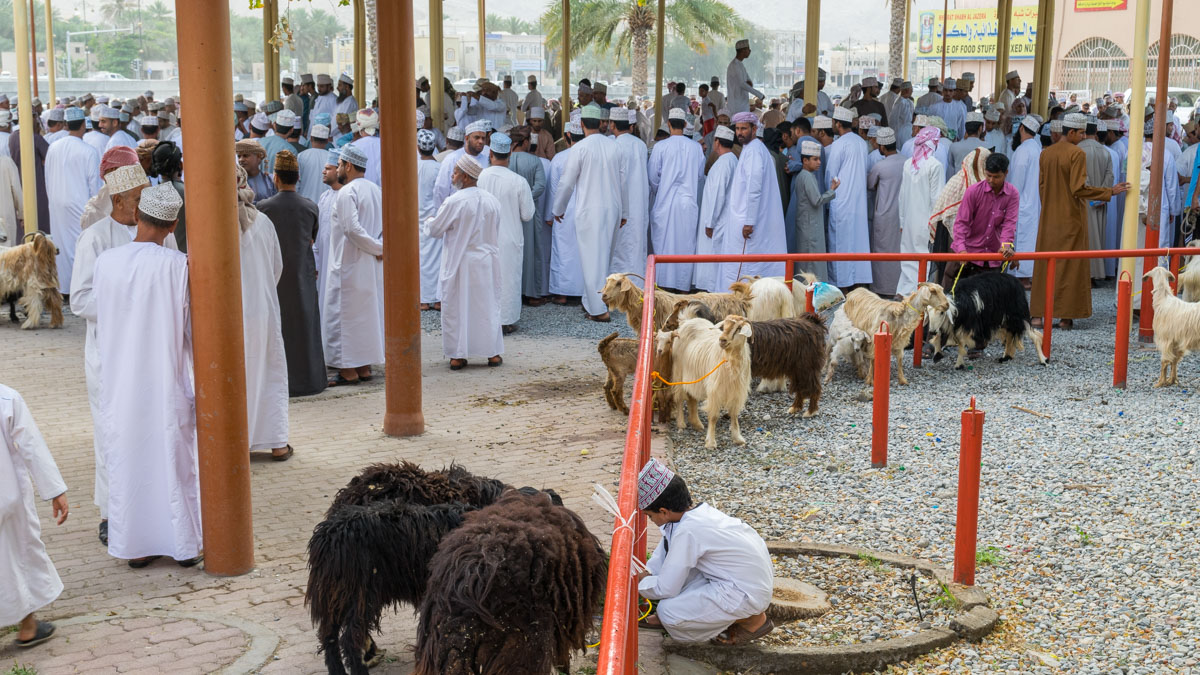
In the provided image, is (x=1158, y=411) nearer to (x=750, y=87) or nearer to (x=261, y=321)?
(x=261, y=321)

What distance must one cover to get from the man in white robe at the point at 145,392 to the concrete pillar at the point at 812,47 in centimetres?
872

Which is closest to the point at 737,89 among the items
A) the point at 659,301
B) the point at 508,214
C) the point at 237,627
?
the point at 508,214

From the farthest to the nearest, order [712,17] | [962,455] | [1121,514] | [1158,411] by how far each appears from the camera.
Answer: [712,17] → [1158,411] → [1121,514] → [962,455]

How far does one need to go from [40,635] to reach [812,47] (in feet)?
33.5

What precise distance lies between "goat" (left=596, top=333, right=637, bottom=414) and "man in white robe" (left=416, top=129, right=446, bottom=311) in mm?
4246

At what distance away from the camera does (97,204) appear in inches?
254

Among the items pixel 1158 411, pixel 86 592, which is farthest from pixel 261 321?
Result: pixel 1158 411

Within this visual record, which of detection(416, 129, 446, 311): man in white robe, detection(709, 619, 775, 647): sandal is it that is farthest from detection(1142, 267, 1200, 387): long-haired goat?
detection(416, 129, 446, 311): man in white robe

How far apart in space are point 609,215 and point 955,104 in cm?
943

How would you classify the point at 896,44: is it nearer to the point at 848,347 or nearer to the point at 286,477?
the point at 848,347

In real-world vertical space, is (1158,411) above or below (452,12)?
below

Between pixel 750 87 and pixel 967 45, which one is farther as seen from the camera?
pixel 967 45

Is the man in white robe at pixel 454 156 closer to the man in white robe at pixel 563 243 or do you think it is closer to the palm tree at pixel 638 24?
the man in white robe at pixel 563 243

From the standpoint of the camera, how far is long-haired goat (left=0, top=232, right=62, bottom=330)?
34.3ft
